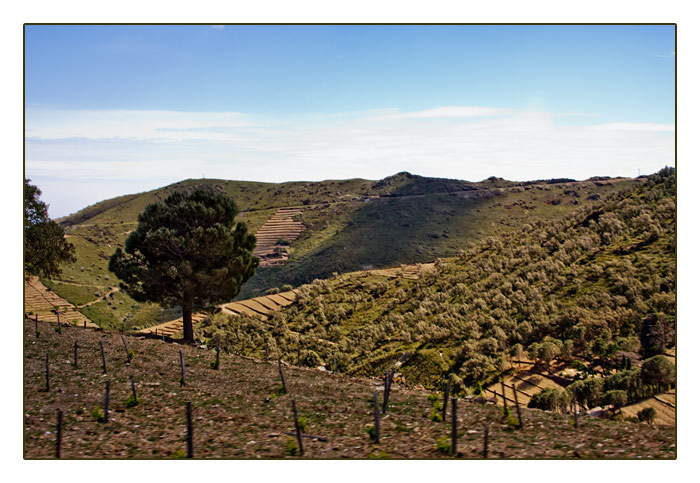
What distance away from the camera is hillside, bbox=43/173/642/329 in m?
67.0

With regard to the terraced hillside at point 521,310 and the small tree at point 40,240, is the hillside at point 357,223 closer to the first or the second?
the terraced hillside at point 521,310

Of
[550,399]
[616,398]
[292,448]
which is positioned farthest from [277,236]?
[292,448]

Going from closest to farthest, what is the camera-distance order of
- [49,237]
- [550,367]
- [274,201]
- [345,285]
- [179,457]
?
1. [179,457]
2. [550,367]
3. [49,237]
4. [345,285]
5. [274,201]

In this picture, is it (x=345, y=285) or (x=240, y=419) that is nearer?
(x=240, y=419)

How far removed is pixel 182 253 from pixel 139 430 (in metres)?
15.0

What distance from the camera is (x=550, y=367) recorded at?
663 inches

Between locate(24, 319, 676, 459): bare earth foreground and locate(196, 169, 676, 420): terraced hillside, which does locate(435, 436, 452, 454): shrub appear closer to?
locate(24, 319, 676, 459): bare earth foreground

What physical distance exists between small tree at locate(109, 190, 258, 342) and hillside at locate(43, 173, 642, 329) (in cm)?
3100

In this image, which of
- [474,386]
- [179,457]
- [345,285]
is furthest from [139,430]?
[345,285]

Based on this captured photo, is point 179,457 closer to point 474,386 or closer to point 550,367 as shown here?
point 474,386

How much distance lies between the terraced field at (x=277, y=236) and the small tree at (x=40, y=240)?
6439 cm

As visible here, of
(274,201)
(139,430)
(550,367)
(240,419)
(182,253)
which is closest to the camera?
(139,430)

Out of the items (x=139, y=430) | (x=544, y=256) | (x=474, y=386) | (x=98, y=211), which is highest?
(x=98, y=211)

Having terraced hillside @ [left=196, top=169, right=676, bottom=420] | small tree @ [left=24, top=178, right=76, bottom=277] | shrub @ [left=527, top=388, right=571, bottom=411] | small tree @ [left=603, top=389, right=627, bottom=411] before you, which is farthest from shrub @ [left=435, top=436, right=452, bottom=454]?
small tree @ [left=24, top=178, right=76, bottom=277]
